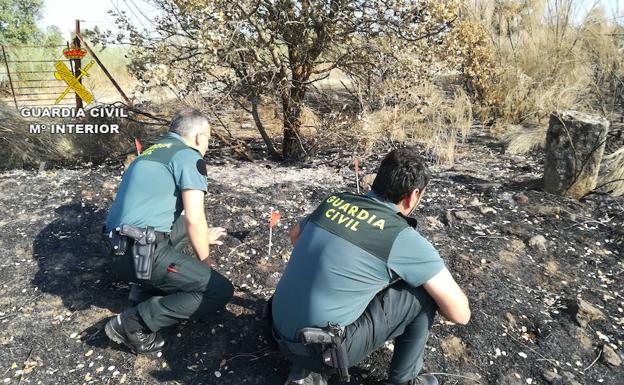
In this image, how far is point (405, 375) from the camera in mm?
1869

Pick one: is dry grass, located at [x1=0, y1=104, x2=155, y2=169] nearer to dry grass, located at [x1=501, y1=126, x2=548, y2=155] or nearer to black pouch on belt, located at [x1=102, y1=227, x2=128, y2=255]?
black pouch on belt, located at [x1=102, y1=227, x2=128, y2=255]

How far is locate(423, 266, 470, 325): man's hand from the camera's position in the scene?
1648mm

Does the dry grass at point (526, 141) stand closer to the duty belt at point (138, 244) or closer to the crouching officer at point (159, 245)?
the crouching officer at point (159, 245)

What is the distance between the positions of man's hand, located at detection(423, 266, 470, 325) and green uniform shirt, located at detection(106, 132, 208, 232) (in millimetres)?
1139

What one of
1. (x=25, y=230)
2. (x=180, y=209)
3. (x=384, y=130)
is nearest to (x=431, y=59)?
(x=384, y=130)

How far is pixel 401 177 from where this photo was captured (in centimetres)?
173

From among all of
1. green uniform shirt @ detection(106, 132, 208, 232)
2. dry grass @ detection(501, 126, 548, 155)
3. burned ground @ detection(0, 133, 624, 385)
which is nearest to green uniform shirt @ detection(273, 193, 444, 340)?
burned ground @ detection(0, 133, 624, 385)

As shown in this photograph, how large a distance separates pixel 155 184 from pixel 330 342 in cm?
111

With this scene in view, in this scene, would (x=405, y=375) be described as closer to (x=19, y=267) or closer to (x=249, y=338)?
(x=249, y=338)

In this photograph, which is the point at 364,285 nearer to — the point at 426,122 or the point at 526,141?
the point at 526,141

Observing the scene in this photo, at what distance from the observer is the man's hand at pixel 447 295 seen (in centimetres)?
165

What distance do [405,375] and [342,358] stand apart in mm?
354

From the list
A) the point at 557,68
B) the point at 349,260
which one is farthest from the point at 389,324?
the point at 557,68

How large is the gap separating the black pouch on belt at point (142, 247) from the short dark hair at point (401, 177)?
41.6 inches
